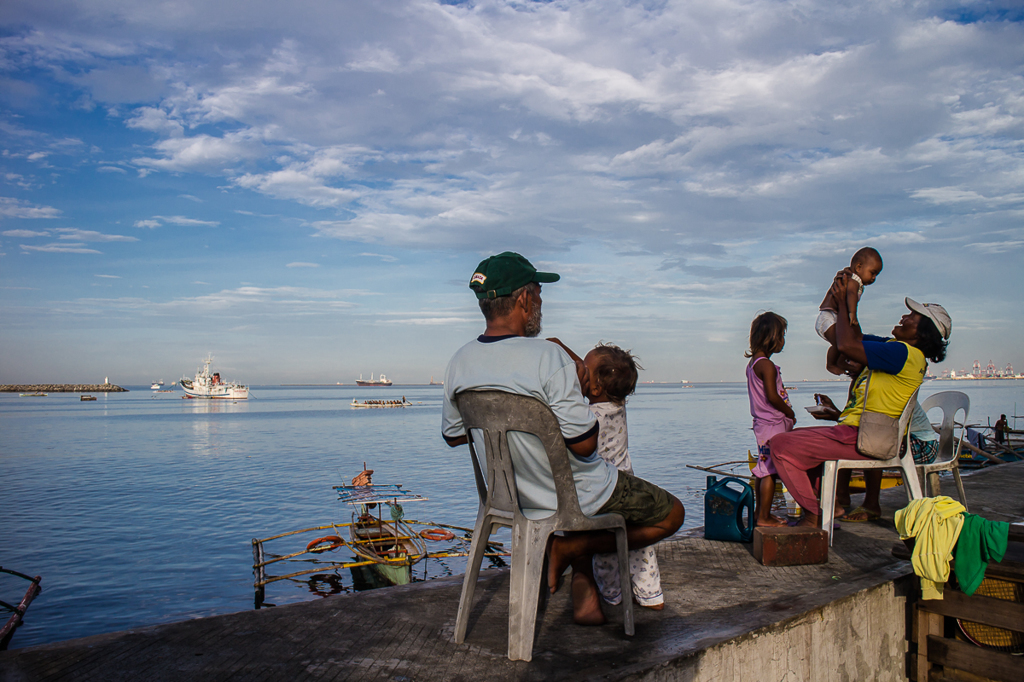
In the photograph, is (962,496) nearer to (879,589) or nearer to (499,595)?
(879,589)

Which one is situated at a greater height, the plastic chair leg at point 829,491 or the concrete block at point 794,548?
the plastic chair leg at point 829,491

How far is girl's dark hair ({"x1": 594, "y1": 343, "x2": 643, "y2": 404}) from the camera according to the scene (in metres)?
3.39

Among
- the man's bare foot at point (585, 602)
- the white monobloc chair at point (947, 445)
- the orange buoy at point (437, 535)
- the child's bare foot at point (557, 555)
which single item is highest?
the white monobloc chair at point (947, 445)

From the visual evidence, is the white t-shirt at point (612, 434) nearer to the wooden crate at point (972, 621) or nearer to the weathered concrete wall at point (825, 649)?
the weathered concrete wall at point (825, 649)

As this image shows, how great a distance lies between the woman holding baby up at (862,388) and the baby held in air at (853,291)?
0.05 metres

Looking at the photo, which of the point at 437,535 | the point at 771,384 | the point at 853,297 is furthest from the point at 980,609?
the point at 437,535

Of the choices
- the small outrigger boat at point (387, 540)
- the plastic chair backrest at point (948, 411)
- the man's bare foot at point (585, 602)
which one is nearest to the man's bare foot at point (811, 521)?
the plastic chair backrest at point (948, 411)

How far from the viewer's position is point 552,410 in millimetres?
2523

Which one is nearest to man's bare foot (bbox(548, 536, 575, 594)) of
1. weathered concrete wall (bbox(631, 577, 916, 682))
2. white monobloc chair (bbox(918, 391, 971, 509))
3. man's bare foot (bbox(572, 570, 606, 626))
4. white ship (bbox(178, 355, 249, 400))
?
man's bare foot (bbox(572, 570, 606, 626))

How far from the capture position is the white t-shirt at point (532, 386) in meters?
2.52

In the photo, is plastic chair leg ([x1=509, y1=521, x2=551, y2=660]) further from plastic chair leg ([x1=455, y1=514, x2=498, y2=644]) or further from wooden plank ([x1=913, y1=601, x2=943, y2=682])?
wooden plank ([x1=913, y1=601, x2=943, y2=682])

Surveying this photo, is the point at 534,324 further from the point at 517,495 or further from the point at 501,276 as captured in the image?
→ the point at 517,495

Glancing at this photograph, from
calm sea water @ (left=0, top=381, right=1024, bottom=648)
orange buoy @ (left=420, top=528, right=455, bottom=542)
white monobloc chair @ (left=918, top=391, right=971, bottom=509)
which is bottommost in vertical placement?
calm sea water @ (left=0, top=381, right=1024, bottom=648)

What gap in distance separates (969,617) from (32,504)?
93.6ft
